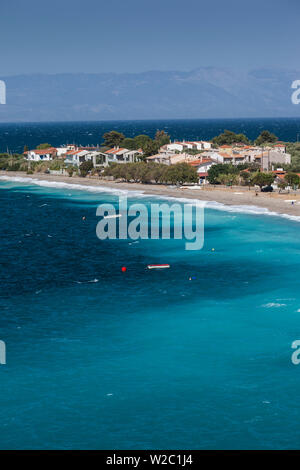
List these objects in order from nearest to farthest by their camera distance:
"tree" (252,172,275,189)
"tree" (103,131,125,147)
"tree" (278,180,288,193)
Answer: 1. "tree" (278,180,288,193)
2. "tree" (252,172,275,189)
3. "tree" (103,131,125,147)

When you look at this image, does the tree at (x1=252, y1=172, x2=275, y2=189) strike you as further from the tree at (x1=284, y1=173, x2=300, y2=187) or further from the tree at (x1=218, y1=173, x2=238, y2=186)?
the tree at (x1=218, y1=173, x2=238, y2=186)

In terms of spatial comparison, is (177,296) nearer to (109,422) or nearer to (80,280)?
(80,280)

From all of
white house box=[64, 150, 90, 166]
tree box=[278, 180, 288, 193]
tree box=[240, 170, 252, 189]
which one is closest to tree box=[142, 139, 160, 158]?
white house box=[64, 150, 90, 166]

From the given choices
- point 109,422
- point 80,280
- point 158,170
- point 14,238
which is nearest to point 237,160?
point 158,170

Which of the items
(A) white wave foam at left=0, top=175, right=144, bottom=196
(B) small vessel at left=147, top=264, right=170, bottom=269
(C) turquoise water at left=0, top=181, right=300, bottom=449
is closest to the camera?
(C) turquoise water at left=0, top=181, right=300, bottom=449

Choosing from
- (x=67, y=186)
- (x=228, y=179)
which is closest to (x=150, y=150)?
(x=67, y=186)
